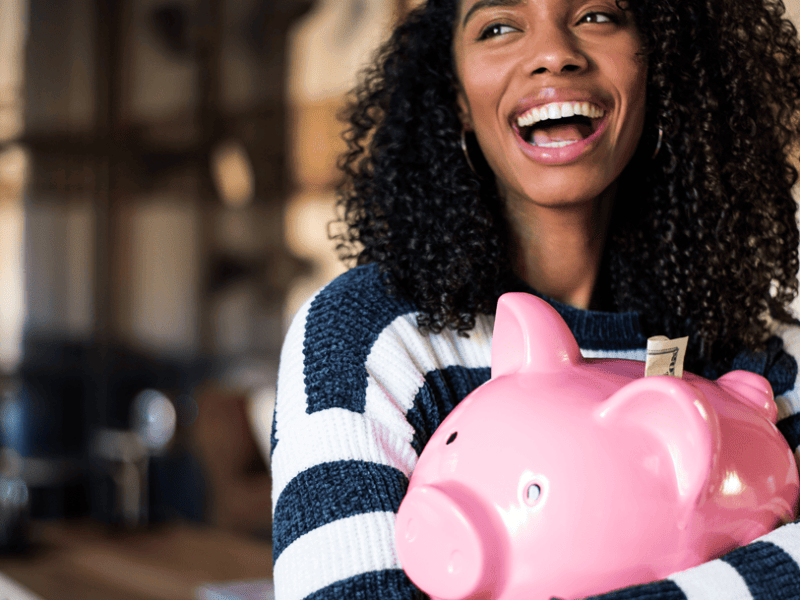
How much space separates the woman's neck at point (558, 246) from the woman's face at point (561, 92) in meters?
0.06

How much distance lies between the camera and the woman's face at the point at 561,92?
1.06m

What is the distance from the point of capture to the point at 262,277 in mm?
5195

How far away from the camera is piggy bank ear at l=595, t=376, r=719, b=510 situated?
2.33 ft

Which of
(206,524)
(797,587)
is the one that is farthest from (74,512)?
(797,587)

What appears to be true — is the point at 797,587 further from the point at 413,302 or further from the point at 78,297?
the point at 78,297

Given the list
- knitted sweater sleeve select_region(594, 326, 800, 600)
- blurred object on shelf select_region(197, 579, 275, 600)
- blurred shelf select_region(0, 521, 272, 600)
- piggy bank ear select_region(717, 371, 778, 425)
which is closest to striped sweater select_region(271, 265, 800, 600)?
knitted sweater sleeve select_region(594, 326, 800, 600)

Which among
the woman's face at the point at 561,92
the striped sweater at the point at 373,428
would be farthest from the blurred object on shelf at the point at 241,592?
the woman's face at the point at 561,92

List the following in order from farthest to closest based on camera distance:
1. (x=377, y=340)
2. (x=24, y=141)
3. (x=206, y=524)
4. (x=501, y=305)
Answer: (x=24, y=141), (x=206, y=524), (x=377, y=340), (x=501, y=305)

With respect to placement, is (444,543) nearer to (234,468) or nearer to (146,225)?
(234,468)

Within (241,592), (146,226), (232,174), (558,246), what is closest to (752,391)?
(558,246)

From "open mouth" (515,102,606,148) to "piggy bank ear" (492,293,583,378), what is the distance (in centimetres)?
30

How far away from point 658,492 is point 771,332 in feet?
1.87

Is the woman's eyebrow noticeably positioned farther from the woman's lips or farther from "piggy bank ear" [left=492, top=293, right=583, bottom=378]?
"piggy bank ear" [left=492, top=293, right=583, bottom=378]

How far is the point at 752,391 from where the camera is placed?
0.90 metres
